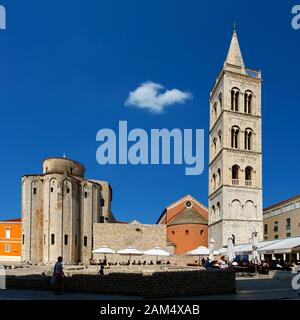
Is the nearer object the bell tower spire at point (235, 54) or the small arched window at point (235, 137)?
the small arched window at point (235, 137)

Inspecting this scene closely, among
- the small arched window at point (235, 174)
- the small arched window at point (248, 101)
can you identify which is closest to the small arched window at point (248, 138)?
the small arched window at point (248, 101)

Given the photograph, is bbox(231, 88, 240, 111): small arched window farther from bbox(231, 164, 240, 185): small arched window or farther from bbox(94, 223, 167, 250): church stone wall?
bbox(94, 223, 167, 250): church stone wall

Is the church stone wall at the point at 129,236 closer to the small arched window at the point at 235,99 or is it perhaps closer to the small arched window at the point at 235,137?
the small arched window at the point at 235,137

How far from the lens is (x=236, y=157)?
52.6 metres

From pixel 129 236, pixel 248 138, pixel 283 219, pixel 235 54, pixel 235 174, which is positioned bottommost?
pixel 129 236

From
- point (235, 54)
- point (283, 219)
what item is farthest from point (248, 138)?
point (283, 219)

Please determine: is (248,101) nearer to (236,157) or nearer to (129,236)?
(236,157)

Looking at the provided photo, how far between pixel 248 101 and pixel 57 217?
26.8 m

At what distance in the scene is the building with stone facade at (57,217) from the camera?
53.4 meters

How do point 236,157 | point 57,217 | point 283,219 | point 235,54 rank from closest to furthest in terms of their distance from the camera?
point 236,157, point 57,217, point 235,54, point 283,219

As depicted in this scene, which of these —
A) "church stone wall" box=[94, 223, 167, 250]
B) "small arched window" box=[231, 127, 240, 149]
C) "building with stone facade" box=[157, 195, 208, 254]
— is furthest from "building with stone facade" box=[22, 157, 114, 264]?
"small arched window" box=[231, 127, 240, 149]

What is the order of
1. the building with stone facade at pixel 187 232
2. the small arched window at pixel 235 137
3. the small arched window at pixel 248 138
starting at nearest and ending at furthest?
1. the small arched window at pixel 235 137
2. the small arched window at pixel 248 138
3. the building with stone facade at pixel 187 232

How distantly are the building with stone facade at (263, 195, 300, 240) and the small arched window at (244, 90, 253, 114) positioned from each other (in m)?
14.7

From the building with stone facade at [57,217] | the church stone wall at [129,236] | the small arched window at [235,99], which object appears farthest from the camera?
the church stone wall at [129,236]
